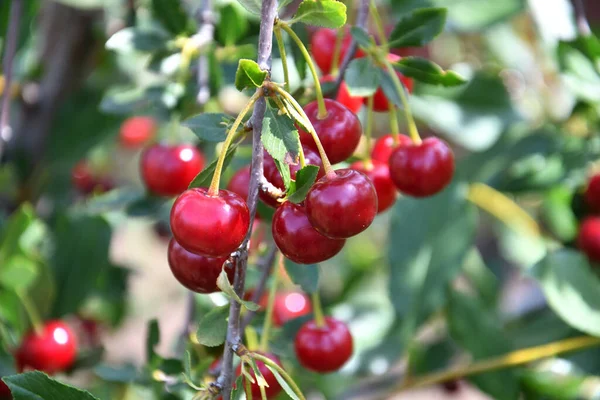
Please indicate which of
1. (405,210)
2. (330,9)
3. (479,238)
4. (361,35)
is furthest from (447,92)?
(479,238)

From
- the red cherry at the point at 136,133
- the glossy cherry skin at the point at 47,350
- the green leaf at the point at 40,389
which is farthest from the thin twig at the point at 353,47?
the red cherry at the point at 136,133

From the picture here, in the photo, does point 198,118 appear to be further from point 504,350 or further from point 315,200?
point 504,350

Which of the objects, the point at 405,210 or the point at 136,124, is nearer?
the point at 405,210

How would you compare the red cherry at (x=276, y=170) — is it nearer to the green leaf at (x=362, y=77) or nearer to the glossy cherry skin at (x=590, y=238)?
the green leaf at (x=362, y=77)

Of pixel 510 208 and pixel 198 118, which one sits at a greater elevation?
pixel 198 118

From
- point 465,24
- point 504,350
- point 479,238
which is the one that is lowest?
point 479,238

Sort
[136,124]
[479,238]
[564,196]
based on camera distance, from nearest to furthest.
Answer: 1. [564,196]
2. [136,124]
3. [479,238]
